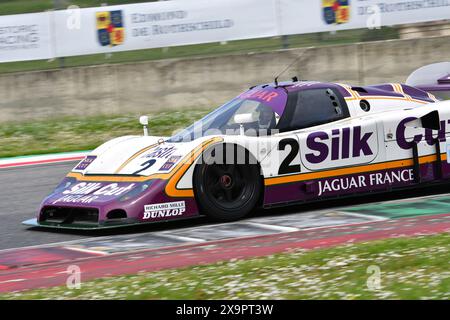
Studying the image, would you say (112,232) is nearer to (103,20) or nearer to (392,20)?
(103,20)

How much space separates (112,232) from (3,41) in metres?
8.67

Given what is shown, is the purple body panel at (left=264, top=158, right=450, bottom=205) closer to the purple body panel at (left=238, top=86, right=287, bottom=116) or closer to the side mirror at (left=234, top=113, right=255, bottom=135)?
the side mirror at (left=234, top=113, right=255, bottom=135)

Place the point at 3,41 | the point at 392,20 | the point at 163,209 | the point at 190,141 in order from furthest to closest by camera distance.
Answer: the point at 392,20
the point at 3,41
the point at 190,141
the point at 163,209

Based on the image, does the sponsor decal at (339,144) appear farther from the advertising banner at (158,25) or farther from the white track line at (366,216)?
the advertising banner at (158,25)

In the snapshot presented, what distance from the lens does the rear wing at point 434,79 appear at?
10602mm

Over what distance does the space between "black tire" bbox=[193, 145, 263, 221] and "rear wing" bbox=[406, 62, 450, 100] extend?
9.26ft

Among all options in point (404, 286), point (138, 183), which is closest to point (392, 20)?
point (138, 183)

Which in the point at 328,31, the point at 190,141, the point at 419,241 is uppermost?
the point at 328,31

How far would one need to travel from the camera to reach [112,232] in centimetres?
871

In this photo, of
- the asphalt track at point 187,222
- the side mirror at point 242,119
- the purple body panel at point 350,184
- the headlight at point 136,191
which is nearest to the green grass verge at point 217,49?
the asphalt track at point 187,222

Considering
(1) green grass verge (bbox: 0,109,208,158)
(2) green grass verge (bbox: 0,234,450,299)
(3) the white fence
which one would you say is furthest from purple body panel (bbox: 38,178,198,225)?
(3) the white fence

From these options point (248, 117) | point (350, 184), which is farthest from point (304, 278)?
point (350, 184)

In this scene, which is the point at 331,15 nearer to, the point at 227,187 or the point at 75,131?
the point at 75,131

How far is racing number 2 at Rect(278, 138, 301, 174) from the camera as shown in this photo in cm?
900
